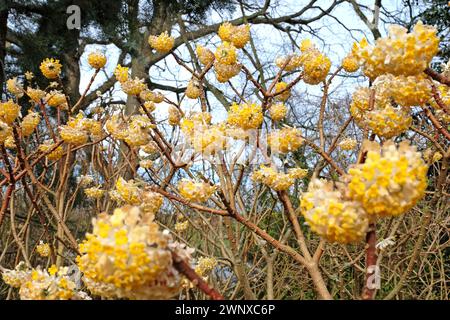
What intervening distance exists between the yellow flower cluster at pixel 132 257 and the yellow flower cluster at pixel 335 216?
0.69 ft

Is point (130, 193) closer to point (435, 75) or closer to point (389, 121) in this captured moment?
point (389, 121)

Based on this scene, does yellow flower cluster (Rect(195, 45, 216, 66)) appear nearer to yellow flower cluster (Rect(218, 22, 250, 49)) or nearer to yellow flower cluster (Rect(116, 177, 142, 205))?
yellow flower cluster (Rect(218, 22, 250, 49))

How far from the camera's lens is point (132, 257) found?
575 mm

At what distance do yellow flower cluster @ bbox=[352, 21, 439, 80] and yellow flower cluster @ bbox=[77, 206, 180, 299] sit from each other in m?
0.49

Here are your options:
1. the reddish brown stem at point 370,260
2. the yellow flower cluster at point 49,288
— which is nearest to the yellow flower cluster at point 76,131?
the yellow flower cluster at point 49,288

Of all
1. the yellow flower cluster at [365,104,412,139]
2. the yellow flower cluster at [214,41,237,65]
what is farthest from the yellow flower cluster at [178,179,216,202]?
the yellow flower cluster at [214,41,237,65]

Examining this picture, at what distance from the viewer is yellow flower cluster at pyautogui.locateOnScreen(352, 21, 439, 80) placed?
792mm

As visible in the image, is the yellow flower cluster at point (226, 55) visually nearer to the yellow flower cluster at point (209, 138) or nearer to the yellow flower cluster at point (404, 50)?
the yellow flower cluster at point (209, 138)

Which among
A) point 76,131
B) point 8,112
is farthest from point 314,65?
point 8,112

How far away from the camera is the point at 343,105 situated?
19.6 feet

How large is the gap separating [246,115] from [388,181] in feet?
2.30
